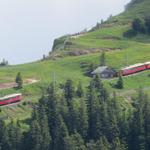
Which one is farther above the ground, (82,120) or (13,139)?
(82,120)

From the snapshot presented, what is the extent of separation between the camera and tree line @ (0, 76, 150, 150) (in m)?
184

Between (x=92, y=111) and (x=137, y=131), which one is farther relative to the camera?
(x=92, y=111)

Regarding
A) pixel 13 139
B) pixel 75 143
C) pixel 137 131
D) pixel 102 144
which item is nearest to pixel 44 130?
pixel 13 139

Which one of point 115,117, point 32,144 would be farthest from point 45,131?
point 115,117

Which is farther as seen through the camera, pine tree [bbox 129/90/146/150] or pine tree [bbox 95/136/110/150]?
pine tree [bbox 129/90/146/150]

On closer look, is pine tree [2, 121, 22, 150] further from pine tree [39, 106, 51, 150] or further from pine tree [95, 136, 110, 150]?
pine tree [95, 136, 110, 150]

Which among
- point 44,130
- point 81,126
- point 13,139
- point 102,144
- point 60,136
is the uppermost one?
point 44,130

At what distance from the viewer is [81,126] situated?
19012cm

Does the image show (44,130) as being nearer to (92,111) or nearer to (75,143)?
(75,143)

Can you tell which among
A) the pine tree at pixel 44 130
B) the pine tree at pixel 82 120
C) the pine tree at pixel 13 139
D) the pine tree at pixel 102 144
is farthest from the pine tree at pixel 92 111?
the pine tree at pixel 13 139

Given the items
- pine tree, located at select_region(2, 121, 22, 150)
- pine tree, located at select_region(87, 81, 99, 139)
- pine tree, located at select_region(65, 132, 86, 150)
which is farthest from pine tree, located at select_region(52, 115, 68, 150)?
pine tree, located at select_region(2, 121, 22, 150)

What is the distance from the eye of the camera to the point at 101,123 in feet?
622

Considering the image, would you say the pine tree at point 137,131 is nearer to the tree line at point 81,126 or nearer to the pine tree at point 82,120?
the tree line at point 81,126

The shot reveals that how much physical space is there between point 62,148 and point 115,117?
50.2 feet
